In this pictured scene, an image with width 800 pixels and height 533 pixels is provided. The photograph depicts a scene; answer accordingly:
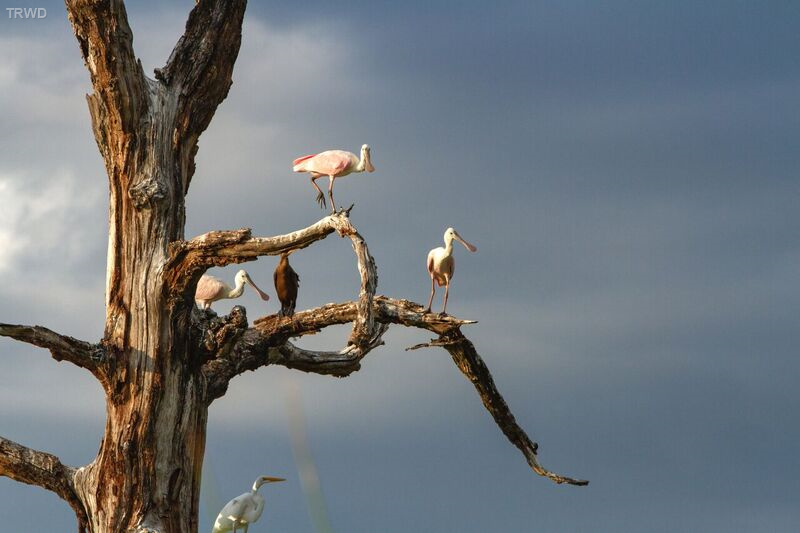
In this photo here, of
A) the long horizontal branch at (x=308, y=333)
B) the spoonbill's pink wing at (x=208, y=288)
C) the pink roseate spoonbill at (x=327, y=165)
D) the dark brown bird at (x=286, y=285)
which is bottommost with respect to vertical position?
the long horizontal branch at (x=308, y=333)

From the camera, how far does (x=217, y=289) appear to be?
62.3 feet

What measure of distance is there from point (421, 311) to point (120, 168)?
3561 mm

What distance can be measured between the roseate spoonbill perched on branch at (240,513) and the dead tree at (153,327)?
3944 millimetres

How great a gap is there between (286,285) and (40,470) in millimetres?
3781

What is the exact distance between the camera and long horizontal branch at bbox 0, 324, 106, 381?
12219 millimetres

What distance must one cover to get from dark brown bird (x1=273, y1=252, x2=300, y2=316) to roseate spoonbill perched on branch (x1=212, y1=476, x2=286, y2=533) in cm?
309

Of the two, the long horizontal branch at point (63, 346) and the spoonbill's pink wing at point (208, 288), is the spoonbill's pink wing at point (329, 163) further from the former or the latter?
the spoonbill's pink wing at point (208, 288)

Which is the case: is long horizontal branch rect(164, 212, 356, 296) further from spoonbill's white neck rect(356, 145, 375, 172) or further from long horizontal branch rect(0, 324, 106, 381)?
spoonbill's white neck rect(356, 145, 375, 172)

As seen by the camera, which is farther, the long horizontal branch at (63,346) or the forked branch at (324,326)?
the forked branch at (324,326)

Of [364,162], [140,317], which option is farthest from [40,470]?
[364,162]

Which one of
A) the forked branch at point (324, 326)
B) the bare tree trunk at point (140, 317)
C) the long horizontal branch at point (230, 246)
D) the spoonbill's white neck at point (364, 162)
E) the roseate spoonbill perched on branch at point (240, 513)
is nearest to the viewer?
the long horizontal branch at point (230, 246)

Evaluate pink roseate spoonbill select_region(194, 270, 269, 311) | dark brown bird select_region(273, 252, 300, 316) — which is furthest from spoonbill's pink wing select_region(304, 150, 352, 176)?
pink roseate spoonbill select_region(194, 270, 269, 311)

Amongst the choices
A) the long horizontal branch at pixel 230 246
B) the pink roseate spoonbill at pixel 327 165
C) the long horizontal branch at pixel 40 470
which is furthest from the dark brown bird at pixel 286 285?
the long horizontal branch at pixel 40 470

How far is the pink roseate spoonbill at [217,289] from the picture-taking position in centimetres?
1897
